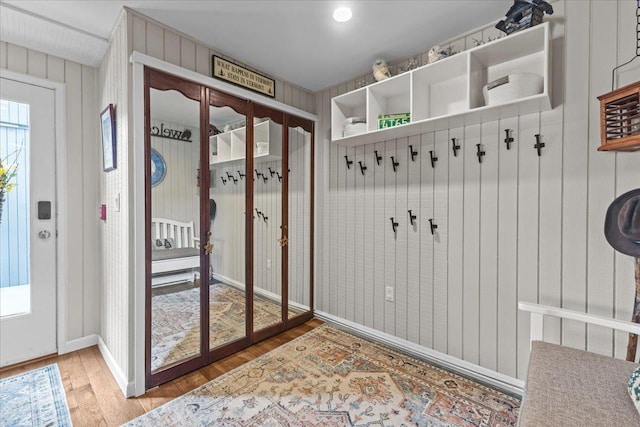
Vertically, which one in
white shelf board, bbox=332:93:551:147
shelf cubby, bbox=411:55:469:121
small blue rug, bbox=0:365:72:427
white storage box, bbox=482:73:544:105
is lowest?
small blue rug, bbox=0:365:72:427

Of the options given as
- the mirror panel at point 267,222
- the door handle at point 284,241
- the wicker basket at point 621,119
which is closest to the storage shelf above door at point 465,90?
the wicker basket at point 621,119

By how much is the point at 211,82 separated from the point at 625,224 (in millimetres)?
2548

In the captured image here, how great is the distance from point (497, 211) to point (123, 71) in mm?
2501

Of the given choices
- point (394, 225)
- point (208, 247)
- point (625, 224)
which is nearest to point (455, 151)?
point (394, 225)

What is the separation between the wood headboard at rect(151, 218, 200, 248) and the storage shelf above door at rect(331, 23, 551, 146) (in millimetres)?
1342

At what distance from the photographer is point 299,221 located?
2.91 metres

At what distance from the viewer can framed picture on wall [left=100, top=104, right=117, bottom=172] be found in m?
1.96

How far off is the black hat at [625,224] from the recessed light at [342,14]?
1763 millimetres

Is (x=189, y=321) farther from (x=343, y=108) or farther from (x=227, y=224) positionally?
(x=343, y=108)

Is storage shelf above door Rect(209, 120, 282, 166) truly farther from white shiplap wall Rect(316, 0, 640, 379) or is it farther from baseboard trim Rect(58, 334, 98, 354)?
baseboard trim Rect(58, 334, 98, 354)

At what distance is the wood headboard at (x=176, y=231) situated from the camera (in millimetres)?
1913

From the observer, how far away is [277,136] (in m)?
2.68

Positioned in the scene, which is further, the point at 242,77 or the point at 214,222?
the point at 242,77

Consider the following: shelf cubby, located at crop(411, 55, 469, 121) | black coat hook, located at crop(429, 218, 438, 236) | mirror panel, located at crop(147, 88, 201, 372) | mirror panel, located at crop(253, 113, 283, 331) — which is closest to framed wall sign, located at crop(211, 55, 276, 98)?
mirror panel, located at crop(253, 113, 283, 331)
